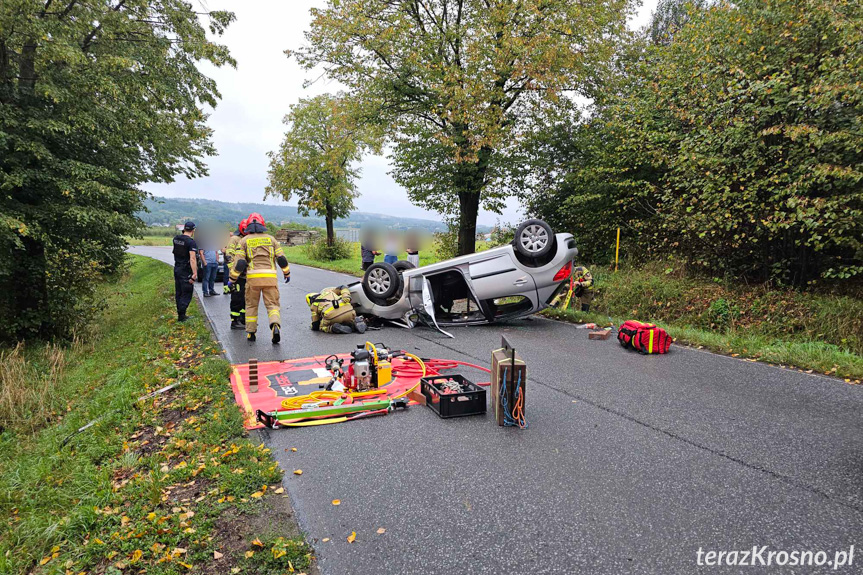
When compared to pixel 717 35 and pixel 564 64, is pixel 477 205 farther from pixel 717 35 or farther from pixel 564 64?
pixel 717 35

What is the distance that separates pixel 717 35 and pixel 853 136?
388 centimetres

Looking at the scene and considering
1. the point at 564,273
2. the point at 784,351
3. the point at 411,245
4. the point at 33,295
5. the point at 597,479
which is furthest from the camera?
the point at 411,245

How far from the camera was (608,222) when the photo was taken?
14031mm

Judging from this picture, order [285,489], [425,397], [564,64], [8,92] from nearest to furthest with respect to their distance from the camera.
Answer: [285,489] < [425,397] < [8,92] < [564,64]

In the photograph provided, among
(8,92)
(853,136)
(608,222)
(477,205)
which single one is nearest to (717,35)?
(853,136)

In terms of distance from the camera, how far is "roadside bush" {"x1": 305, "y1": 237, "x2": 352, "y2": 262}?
28031mm

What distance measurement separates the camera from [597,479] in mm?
3455

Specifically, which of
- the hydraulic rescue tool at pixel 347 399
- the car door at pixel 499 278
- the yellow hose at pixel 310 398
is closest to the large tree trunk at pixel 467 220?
the car door at pixel 499 278

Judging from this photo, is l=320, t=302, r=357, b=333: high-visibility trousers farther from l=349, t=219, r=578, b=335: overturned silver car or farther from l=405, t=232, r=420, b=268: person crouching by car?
l=405, t=232, r=420, b=268: person crouching by car

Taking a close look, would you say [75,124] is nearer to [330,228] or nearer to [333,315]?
[333,315]

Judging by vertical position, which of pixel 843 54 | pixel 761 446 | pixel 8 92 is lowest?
pixel 761 446

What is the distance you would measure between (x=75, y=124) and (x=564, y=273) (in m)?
Answer: 9.05

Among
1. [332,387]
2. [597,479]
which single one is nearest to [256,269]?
[332,387]

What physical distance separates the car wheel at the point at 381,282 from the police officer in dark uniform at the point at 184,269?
3642mm
